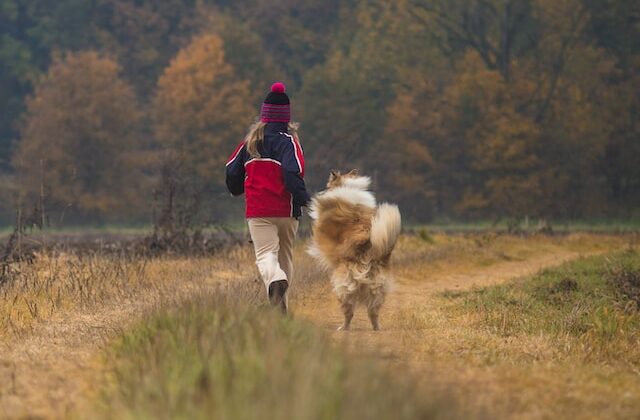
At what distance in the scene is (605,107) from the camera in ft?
161

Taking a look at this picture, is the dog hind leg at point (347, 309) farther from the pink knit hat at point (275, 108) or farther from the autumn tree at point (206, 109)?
the autumn tree at point (206, 109)

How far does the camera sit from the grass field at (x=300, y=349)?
238 inches

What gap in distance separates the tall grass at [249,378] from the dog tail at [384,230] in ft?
9.35

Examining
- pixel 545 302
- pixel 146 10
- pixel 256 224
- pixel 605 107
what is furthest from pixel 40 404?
pixel 146 10

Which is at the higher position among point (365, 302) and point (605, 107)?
point (605, 107)

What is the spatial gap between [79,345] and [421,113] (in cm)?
4173

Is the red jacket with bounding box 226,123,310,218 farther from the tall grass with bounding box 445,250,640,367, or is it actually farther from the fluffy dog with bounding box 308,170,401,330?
the tall grass with bounding box 445,250,640,367

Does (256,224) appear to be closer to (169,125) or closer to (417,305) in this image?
(417,305)

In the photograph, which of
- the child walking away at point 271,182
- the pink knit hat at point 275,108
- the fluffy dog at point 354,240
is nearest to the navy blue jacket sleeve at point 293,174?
the child walking away at point 271,182

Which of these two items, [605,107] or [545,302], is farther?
[605,107]

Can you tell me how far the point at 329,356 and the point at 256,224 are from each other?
482 cm

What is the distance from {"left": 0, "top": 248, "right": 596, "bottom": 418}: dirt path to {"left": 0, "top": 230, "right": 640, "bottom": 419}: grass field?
24mm

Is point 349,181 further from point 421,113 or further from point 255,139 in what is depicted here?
point 421,113

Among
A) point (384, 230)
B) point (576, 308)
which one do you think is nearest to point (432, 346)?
point (384, 230)
